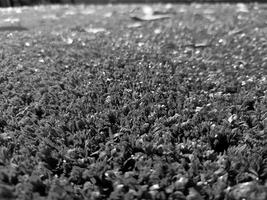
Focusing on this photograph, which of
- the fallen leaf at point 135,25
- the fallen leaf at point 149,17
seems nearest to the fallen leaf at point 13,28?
the fallen leaf at point 135,25

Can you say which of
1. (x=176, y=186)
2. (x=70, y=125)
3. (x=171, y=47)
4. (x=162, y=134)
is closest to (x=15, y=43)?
(x=171, y=47)

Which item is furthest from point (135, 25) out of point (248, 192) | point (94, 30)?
point (248, 192)

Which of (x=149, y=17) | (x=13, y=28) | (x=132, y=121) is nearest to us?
(x=132, y=121)

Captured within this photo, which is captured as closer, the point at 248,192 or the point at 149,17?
the point at 248,192

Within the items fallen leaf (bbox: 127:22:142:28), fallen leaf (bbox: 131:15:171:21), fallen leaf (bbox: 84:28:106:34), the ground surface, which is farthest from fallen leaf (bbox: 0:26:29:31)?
fallen leaf (bbox: 131:15:171:21)

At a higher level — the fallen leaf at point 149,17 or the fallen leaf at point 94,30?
the fallen leaf at point 149,17

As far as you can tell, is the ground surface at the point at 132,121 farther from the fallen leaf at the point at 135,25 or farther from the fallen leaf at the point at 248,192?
the fallen leaf at the point at 135,25

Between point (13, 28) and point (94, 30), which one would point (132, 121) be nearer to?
point (94, 30)

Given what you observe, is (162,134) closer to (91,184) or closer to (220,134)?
(220,134)
